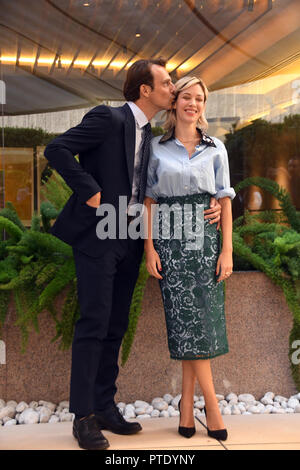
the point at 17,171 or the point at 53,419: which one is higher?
the point at 17,171

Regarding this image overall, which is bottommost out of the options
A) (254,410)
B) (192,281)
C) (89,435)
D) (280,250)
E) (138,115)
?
(254,410)

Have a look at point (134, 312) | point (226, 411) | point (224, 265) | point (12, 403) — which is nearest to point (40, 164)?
point (134, 312)

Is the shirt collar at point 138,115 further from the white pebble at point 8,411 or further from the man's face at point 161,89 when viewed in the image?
the white pebble at point 8,411

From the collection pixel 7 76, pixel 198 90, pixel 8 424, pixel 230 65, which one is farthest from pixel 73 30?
pixel 8 424

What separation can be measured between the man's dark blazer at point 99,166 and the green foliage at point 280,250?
116 centimetres

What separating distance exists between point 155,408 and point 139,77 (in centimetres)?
194

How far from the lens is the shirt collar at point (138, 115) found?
2.73 metres

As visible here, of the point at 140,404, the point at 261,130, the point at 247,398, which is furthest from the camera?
the point at 261,130

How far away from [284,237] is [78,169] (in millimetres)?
1600

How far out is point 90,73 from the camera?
4707 millimetres

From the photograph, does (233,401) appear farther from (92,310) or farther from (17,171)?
(17,171)

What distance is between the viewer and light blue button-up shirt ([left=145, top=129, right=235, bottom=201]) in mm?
2670

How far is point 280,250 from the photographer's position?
11.4ft

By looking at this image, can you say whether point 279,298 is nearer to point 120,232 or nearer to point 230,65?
point 120,232
